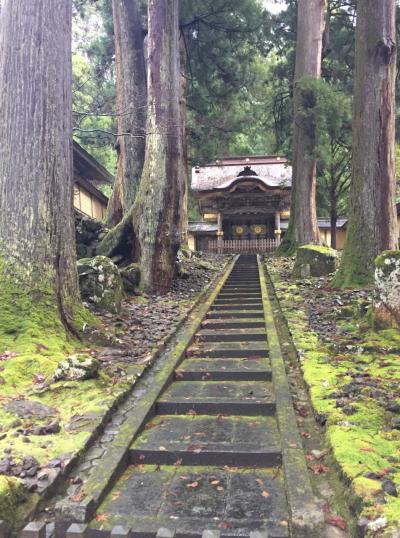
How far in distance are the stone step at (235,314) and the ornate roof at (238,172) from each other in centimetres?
1570

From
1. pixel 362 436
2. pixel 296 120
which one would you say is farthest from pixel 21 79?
pixel 296 120

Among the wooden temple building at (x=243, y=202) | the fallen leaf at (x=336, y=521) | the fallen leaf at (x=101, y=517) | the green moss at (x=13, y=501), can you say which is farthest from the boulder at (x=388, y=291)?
the wooden temple building at (x=243, y=202)

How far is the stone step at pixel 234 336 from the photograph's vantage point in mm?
6238

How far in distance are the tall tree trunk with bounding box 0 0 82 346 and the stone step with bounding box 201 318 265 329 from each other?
7.87 ft

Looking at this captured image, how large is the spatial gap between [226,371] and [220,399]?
0.71 meters

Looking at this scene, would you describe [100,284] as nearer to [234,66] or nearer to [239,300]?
[239,300]

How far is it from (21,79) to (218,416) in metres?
4.49

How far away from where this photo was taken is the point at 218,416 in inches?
159

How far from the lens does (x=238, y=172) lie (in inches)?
1023

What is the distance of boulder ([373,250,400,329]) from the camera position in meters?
5.21

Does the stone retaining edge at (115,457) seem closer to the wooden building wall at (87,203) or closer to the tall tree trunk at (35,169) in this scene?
the tall tree trunk at (35,169)

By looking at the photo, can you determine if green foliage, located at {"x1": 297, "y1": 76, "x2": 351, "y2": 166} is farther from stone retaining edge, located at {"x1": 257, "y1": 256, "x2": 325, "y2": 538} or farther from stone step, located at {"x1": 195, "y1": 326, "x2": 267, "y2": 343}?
stone retaining edge, located at {"x1": 257, "y1": 256, "x2": 325, "y2": 538}

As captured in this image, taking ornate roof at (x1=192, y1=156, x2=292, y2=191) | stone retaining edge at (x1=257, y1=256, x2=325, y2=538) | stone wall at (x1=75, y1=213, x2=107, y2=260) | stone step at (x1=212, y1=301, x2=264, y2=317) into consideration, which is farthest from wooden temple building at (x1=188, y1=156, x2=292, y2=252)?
stone retaining edge at (x1=257, y1=256, x2=325, y2=538)

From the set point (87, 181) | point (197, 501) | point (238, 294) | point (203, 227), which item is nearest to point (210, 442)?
point (197, 501)
